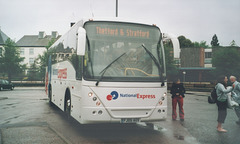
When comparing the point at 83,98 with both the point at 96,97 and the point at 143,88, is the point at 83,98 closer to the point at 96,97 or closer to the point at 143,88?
the point at 96,97

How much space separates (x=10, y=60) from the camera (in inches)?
1825

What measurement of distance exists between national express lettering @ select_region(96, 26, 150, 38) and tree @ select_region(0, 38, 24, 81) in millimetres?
43479

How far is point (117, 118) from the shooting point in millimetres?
6742

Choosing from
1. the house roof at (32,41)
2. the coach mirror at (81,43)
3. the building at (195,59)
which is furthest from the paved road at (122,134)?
the house roof at (32,41)

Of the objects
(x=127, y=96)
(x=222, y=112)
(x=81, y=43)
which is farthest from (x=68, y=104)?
(x=222, y=112)

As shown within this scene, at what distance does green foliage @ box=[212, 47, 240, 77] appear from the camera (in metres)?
47.6

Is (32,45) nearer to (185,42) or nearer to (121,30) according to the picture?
(185,42)

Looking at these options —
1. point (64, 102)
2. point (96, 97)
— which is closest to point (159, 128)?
point (96, 97)

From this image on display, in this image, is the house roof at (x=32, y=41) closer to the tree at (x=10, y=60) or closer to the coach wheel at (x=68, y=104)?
the tree at (x=10, y=60)

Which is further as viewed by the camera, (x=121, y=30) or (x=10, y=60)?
(x=10, y=60)

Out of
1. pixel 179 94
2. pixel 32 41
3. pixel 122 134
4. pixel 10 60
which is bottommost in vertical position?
pixel 122 134

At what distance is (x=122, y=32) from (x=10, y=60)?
43814 millimetres

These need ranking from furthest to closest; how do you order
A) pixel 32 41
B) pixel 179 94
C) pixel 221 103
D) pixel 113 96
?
pixel 32 41, pixel 179 94, pixel 221 103, pixel 113 96

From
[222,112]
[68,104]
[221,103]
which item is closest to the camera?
[222,112]
